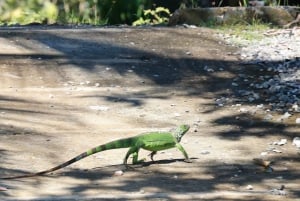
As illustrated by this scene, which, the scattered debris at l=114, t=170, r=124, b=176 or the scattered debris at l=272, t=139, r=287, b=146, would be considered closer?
the scattered debris at l=114, t=170, r=124, b=176

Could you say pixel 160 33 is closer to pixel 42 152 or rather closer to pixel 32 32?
pixel 32 32

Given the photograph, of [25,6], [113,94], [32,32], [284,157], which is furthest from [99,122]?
[25,6]

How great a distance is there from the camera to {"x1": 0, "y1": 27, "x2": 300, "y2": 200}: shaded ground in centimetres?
487

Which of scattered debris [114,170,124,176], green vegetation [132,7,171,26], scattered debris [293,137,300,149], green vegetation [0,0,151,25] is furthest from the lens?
green vegetation [0,0,151,25]

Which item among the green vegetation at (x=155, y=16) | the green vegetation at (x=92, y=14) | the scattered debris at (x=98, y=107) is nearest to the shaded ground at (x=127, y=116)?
the scattered debris at (x=98, y=107)

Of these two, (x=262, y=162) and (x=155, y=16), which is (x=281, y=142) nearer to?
(x=262, y=162)

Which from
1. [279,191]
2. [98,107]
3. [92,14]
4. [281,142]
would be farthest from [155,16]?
[279,191]

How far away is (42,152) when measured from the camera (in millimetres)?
5605

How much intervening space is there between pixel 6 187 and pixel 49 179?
14.6 inches

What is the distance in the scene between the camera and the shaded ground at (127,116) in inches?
192

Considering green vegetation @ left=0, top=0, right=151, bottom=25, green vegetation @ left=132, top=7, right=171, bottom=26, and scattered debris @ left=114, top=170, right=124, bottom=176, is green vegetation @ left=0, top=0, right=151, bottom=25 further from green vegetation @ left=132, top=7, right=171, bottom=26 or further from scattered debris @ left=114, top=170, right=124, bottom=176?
scattered debris @ left=114, top=170, right=124, bottom=176

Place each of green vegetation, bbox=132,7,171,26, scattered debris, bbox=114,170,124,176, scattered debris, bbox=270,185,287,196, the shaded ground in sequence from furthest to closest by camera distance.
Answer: green vegetation, bbox=132,7,171,26
scattered debris, bbox=114,170,124,176
the shaded ground
scattered debris, bbox=270,185,287,196

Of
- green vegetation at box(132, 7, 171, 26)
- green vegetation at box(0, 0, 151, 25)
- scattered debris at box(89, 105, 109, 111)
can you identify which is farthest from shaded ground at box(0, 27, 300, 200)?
green vegetation at box(0, 0, 151, 25)

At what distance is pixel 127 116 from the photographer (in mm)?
6973
